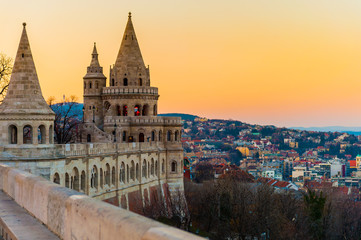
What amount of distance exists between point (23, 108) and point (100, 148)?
1094cm

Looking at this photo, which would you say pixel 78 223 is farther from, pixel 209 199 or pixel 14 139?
pixel 209 199

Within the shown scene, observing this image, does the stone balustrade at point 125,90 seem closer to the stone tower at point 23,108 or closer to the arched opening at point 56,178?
the arched opening at point 56,178

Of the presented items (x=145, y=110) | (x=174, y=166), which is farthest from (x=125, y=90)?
(x=174, y=166)

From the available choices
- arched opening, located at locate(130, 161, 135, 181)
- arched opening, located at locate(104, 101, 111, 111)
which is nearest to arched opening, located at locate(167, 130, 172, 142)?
arched opening, located at locate(104, 101, 111, 111)

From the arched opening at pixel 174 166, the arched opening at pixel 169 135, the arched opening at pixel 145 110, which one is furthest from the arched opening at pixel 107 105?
the arched opening at pixel 174 166

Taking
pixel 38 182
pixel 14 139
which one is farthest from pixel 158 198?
pixel 38 182

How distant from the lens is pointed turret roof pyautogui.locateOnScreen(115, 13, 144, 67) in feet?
184

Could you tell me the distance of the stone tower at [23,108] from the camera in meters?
28.3

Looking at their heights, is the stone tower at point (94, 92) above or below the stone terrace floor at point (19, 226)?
above

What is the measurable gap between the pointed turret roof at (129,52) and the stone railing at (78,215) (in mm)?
44176

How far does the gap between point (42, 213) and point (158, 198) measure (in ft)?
131

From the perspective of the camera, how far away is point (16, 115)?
2842 centimetres

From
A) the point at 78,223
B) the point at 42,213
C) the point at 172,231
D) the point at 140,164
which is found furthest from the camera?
the point at 140,164

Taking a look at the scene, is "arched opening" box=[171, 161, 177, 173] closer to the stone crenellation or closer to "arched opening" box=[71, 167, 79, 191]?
the stone crenellation
